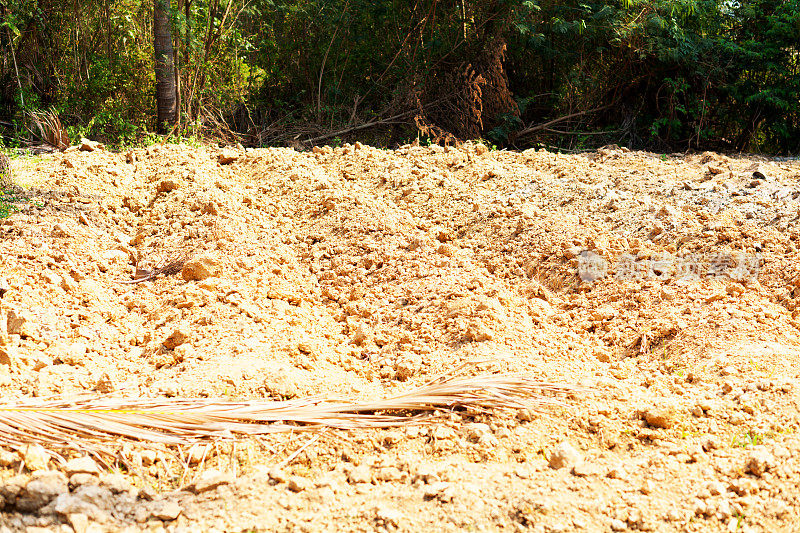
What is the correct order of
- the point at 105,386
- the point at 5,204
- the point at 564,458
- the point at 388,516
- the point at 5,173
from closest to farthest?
the point at 388,516 < the point at 564,458 < the point at 105,386 < the point at 5,204 < the point at 5,173

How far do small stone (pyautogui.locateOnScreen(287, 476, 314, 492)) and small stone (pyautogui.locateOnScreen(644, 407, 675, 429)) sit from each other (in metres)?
1.03

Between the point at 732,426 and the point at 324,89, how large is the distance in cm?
566

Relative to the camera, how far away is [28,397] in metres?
2.12

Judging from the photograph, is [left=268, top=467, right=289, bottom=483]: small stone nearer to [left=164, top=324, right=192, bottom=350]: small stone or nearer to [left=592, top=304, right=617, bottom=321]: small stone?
[left=164, top=324, right=192, bottom=350]: small stone

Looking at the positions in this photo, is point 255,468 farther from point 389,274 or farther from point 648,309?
point 648,309

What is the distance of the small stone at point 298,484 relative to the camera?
1.77 metres

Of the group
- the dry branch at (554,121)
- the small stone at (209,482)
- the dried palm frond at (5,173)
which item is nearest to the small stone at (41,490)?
the small stone at (209,482)

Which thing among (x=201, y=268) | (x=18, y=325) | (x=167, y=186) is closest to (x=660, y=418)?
(x=201, y=268)

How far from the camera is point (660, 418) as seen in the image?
2.08 m

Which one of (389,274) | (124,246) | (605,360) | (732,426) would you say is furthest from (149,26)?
(732,426)

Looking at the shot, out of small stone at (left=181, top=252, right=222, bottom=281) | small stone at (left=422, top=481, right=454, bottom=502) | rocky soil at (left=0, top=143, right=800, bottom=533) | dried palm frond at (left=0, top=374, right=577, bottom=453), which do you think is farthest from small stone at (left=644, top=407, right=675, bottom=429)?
small stone at (left=181, top=252, right=222, bottom=281)

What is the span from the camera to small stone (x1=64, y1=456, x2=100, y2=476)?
5.71 ft

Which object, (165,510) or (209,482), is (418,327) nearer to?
(209,482)

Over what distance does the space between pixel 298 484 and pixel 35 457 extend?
670mm
